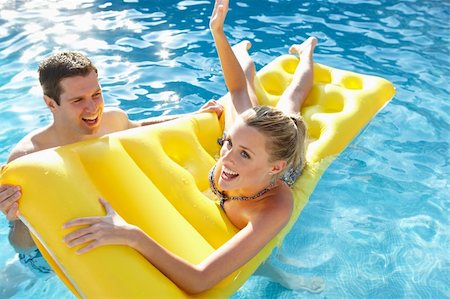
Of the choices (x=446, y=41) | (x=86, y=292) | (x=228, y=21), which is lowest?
(x=446, y=41)

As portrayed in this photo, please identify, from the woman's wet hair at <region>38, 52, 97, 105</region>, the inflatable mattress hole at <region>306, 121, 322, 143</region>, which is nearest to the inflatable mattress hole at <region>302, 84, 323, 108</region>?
the inflatable mattress hole at <region>306, 121, 322, 143</region>

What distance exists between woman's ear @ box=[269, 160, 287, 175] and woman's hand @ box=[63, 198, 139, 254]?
0.82m

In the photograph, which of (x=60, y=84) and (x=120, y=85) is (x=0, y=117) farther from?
(x=60, y=84)

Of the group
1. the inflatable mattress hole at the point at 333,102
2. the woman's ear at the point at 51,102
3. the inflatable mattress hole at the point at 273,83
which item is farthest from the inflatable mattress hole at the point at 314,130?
the woman's ear at the point at 51,102

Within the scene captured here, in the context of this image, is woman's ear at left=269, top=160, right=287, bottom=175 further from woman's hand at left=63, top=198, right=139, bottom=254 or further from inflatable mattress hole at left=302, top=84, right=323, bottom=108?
inflatable mattress hole at left=302, top=84, right=323, bottom=108

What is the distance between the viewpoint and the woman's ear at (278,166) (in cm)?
273

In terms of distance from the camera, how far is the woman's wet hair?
9.48 feet

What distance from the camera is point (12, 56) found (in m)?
5.70

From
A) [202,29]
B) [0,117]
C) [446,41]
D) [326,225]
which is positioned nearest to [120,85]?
[0,117]

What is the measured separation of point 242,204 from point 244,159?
13.7 inches

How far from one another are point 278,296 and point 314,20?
4920 millimetres

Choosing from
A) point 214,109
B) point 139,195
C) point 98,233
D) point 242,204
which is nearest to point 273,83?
point 214,109

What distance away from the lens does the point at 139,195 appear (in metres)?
2.68

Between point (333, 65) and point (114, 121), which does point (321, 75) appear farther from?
point (114, 121)
